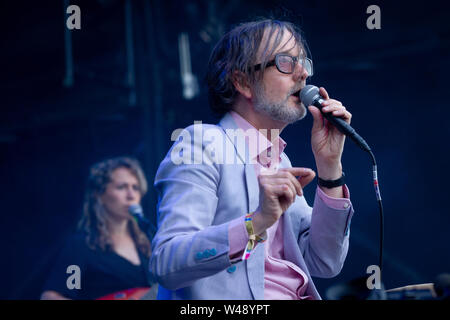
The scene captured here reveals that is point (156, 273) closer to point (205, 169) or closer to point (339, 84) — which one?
point (205, 169)

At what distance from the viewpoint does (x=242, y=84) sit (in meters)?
1.60

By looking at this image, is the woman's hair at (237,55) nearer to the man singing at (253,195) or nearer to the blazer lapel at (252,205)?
the man singing at (253,195)

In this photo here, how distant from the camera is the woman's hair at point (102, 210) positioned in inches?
132

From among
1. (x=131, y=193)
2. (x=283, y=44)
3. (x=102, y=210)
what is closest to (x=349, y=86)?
(x=131, y=193)

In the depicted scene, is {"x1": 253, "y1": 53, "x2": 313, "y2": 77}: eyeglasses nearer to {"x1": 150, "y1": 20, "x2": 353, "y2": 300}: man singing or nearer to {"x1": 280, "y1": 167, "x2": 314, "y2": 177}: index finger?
{"x1": 150, "y1": 20, "x2": 353, "y2": 300}: man singing

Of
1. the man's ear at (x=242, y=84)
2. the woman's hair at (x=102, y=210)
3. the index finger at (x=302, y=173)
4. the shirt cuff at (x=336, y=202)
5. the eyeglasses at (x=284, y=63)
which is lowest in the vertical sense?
the woman's hair at (x=102, y=210)

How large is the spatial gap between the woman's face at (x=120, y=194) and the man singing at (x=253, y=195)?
2.08 meters

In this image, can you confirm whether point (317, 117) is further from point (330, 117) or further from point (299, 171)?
point (299, 171)

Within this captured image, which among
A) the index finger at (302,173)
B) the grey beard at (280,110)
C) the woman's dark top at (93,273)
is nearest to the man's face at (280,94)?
the grey beard at (280,110)

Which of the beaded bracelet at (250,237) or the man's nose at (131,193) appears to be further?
the man's nose at (131,193)

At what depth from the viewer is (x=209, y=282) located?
45.6 inches

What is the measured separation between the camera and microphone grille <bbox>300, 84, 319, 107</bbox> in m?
1.37

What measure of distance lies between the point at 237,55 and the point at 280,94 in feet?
0.92

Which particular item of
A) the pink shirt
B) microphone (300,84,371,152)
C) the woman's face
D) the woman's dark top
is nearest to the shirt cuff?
the pink shirt
